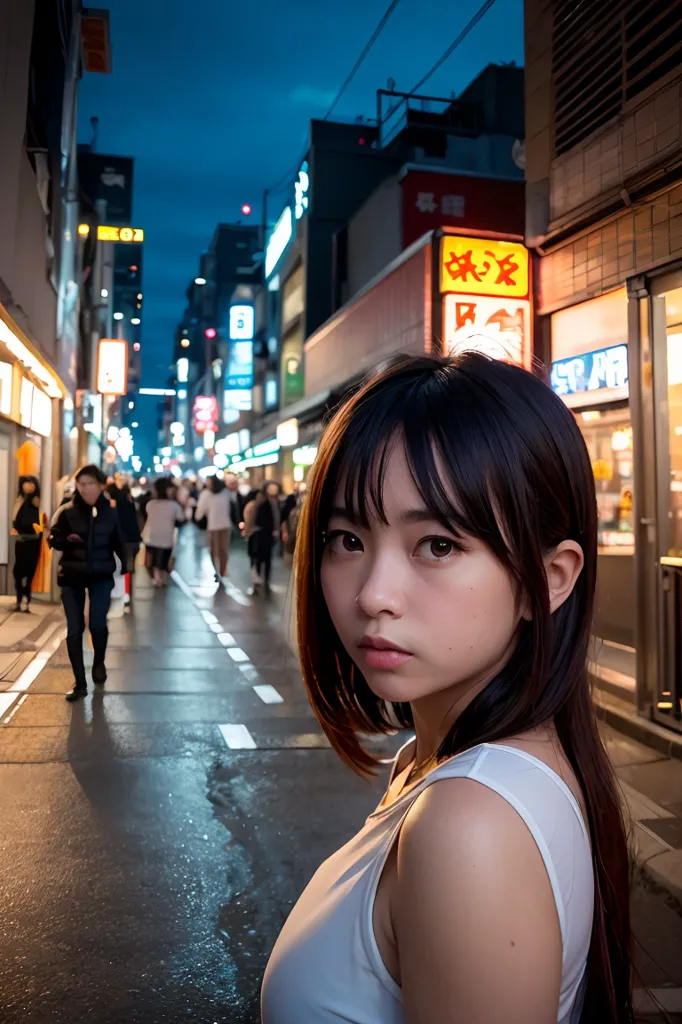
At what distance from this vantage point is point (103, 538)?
8469 mm

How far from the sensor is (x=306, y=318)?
114 feet

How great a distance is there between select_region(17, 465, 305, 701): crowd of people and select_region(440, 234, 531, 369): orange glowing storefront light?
3659 mm

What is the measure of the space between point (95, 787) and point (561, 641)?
4980mm

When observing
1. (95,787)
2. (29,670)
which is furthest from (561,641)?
(29,670)

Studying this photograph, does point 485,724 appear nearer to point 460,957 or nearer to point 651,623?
point 460,957

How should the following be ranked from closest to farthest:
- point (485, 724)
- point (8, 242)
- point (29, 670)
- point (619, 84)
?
1. point (485, 724)
2. point (619, 84)
3. point (29, 670)
4. point (8, 242)

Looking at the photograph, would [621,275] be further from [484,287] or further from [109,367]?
[109,367]

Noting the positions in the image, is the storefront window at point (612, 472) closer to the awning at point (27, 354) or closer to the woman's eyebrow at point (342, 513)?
the awning at point (27, 354)

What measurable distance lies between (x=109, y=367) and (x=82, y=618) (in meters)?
29.4

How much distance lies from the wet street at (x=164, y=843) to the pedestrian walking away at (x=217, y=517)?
894 centimetres

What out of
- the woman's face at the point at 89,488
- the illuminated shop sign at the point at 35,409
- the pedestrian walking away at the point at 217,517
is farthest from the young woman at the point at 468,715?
the pedestrian walking away at the point at 217,517

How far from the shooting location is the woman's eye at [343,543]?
3.79ft

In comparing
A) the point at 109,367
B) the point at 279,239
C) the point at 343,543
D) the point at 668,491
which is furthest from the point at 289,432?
the point at 343,543

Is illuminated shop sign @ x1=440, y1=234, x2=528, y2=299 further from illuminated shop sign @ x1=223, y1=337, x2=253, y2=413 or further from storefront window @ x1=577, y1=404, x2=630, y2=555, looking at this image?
illuminated shop sign @ x1=223, y1=337, x2=253, y2=413
